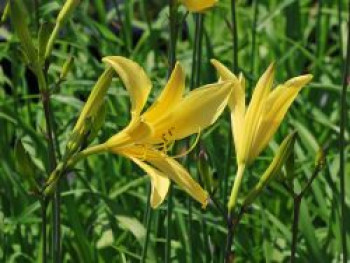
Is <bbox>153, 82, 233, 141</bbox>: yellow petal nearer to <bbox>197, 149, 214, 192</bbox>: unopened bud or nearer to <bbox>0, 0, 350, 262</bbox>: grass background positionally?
<bbox>197, 149, 214, 192</bbox>: unopened bud

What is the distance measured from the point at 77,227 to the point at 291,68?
1.48m

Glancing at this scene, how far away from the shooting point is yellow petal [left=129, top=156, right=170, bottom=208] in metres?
1.39

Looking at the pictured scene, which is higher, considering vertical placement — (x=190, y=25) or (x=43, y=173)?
(x=190, y=25)

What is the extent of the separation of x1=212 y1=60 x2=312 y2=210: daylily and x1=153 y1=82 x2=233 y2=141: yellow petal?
0.04 metres

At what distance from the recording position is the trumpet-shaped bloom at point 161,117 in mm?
1493

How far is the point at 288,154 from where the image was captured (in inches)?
62.2

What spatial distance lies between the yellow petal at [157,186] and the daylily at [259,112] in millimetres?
147

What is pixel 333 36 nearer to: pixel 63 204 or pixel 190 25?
pixel 190 25

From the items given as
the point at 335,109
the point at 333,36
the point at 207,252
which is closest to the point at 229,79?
the point at 207,252

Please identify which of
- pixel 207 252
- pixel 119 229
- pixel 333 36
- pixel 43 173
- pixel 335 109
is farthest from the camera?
pixel 333 36

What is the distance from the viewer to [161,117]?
5.01ft

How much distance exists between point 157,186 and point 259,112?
0.74 ft

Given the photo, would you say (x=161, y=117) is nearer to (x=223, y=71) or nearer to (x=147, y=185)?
(x=223, y=71)

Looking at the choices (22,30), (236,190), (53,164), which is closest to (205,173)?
(236,190)
